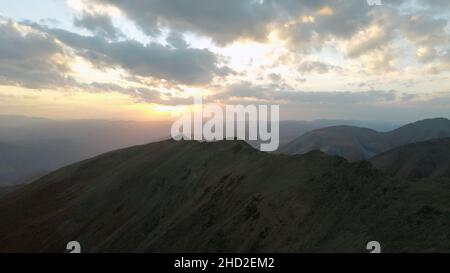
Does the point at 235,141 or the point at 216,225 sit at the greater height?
the point at 235,141

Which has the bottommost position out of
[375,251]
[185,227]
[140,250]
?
[140,250]

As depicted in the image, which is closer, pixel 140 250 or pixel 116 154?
pixel 140 250

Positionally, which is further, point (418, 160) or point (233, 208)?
point (418, 160)

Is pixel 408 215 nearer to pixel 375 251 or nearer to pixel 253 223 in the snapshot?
pixel 375 251

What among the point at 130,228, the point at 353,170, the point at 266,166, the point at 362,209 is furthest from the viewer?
the point at 130,228

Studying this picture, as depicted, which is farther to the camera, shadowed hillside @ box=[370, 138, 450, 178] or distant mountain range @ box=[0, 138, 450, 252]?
shadowed hillside @ box=[370, 138, 450, 178]

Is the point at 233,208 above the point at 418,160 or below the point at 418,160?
above

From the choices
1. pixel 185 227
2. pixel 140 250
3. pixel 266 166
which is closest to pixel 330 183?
pixel 266 166

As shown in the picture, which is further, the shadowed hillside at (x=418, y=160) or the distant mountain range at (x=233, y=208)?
the shadowed hillside at (x=418, y=160)
